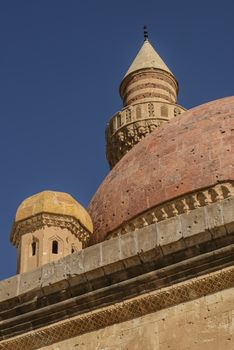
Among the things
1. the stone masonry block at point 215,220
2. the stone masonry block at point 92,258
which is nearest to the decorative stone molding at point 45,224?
the stone masonry block at point 92,258

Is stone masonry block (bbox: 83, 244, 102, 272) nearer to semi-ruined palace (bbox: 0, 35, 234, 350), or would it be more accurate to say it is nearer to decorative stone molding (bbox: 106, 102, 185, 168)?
semi-ruined palace (bbox: 0, 35, 234, 350)

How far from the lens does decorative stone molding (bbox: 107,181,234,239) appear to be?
10195mm

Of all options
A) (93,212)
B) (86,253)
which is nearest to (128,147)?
(93,212)

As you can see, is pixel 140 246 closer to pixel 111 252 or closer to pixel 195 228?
pixel 111 252

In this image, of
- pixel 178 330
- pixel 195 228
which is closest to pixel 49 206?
pixel 195 228

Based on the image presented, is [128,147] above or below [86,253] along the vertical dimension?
above

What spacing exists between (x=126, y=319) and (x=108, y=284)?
30 cm

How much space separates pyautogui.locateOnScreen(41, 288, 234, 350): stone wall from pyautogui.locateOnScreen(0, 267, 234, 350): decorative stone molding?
4cm

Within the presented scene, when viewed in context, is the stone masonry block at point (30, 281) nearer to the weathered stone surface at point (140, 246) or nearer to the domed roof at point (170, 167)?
the weathered stone surface at point (140, 246)

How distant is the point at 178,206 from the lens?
34.0ft

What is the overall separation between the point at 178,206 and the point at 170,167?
2.11 feet

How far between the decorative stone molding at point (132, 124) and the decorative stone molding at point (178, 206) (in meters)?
8.64

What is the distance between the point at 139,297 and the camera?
6.58 m

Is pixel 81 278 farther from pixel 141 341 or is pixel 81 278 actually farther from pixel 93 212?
pixel 93 212
